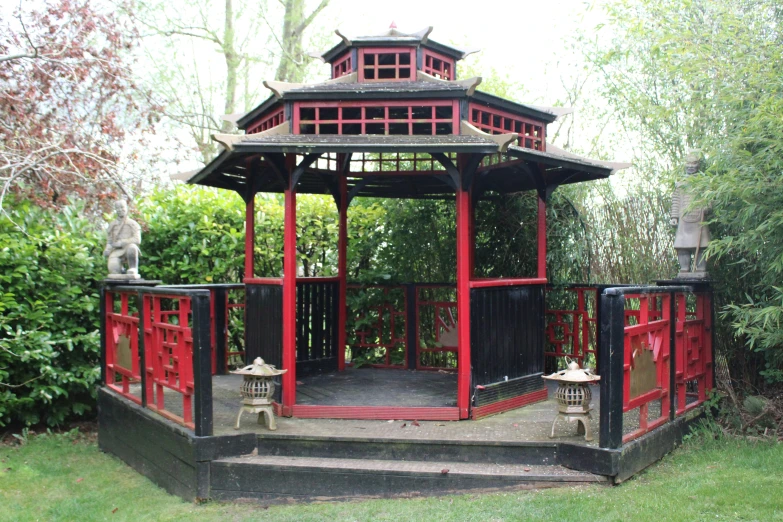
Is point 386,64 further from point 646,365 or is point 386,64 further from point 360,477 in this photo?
point 360,477

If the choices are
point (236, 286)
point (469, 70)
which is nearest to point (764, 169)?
point (236, 286)

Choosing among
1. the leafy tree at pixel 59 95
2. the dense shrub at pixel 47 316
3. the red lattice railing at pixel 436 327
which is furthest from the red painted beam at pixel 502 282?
the leafy tree at pixel 59 95

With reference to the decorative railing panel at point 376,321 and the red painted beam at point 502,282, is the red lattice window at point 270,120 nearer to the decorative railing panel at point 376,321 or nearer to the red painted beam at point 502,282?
the red painted beam at point 502,282

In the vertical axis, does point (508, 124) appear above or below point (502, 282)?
above

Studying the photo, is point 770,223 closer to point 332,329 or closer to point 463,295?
point 463,295

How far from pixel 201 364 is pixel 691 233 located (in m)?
4.40

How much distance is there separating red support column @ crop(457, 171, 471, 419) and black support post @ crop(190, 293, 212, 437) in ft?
6.63

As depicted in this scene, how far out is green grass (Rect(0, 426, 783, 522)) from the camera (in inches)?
166

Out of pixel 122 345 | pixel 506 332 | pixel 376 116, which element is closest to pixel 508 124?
pixel 376 116

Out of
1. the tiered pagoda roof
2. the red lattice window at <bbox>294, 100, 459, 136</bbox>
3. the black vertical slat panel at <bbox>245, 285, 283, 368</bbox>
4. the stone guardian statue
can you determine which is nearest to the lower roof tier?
the tiered pagoda roof

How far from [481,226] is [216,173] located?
10.8ft

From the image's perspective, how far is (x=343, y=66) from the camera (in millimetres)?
6750

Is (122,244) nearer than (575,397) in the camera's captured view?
No

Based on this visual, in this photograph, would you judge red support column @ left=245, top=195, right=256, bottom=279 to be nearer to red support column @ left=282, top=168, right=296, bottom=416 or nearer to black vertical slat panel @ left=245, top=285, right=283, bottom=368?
black vertical slat panel @ left=245, top=285, right=283, bottom=368
